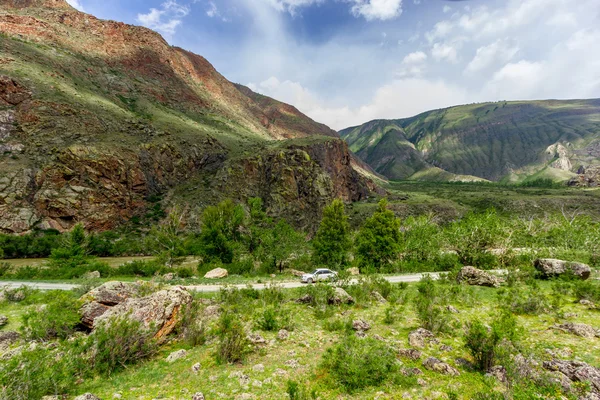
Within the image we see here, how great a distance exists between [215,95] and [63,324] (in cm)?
12264

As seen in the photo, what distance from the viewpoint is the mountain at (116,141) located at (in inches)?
1966

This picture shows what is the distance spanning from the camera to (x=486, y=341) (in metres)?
8.14

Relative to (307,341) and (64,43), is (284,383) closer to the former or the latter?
(307,341)

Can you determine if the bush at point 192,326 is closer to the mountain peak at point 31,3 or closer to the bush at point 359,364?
the bush at point 359,364

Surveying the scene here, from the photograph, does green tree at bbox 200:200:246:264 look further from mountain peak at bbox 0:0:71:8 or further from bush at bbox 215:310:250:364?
mountain peak at bbox 0:0:71:8

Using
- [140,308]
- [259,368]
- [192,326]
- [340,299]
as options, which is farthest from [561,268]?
[140,308]

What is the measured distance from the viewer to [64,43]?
7556cm

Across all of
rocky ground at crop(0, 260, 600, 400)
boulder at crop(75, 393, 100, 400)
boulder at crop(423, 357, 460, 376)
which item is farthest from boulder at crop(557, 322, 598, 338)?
boulder at crop(75, 393, 100, 400)

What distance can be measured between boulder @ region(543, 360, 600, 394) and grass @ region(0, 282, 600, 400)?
691 mm

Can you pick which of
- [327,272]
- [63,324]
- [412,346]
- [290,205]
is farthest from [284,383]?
[290,205]

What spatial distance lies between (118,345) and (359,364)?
284 inches

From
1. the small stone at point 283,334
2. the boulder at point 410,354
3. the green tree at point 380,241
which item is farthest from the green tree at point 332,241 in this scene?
the boulder at point 410,354

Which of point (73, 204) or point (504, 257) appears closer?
point (504, 257)

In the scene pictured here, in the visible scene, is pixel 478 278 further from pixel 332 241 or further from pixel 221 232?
pixel 221 232
